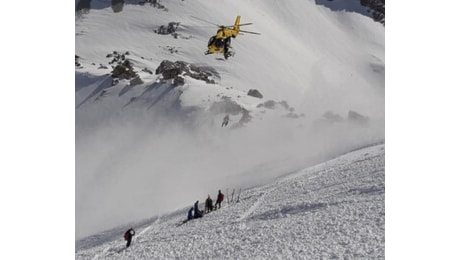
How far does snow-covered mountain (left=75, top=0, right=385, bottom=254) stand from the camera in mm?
19312

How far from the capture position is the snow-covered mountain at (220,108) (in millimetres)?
19312

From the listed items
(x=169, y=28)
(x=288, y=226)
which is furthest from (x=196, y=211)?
(x=169, y=28)

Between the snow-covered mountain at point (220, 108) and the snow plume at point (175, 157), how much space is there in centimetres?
5

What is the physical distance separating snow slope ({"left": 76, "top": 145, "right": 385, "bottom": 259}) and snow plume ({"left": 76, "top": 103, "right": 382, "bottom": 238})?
57.1 inches

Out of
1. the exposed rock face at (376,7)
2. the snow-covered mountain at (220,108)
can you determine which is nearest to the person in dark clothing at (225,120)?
the snow-covered mountain at (220,108)

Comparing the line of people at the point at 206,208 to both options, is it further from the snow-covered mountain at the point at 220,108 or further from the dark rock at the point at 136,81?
the dark rock at the point at 136,81

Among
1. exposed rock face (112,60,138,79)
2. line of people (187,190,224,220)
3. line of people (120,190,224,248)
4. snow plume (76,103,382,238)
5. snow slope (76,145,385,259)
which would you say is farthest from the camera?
exposed rock face (112,60,138,79)

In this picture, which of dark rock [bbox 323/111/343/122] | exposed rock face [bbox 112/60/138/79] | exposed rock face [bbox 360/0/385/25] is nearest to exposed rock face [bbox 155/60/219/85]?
exposed rock face [bbox 112/60/138/79]

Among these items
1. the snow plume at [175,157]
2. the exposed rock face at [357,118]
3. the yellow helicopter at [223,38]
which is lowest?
the snow plume at [175,157]

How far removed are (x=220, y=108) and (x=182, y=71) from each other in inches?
173

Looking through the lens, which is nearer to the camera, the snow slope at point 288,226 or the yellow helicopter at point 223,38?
the snow slope at point 288,226

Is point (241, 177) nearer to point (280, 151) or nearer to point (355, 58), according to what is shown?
point (280, 151)

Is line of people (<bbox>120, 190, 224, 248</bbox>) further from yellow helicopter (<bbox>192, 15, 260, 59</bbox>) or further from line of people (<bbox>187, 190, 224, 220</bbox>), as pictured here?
yellow helicopter (<bbox>192, 15, 260, 59</bbox>)

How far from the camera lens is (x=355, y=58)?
75.4 feet
